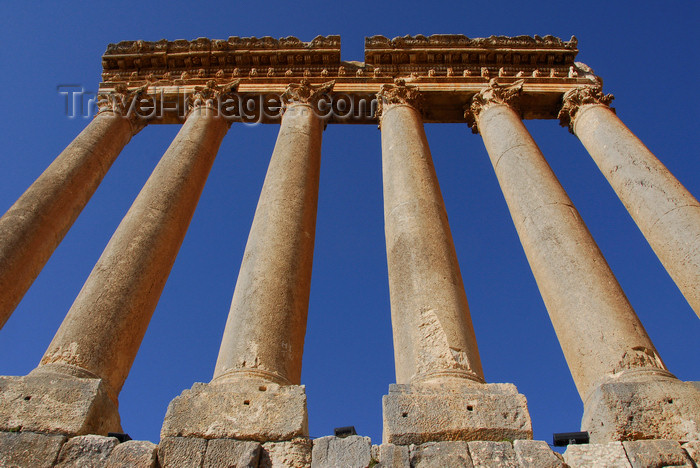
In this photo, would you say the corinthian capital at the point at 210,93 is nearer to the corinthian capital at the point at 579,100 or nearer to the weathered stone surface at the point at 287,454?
the corinthian capital at the point at 579,100

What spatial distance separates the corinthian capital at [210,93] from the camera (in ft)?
72.1

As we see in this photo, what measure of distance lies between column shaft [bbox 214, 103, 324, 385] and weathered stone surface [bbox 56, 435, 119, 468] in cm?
239

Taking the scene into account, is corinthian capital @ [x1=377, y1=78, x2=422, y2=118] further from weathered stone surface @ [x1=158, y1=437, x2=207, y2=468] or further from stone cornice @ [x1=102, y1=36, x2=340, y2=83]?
weathered stone surface @ [x1=158, y1=437, x2=207, y2=468]

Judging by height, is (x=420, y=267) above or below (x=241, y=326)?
above

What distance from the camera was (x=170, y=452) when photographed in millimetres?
8461

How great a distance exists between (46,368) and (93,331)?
118 cm

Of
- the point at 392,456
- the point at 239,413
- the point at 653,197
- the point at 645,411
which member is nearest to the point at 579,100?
the point at 653,197

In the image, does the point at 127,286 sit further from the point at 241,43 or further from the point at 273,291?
the point at 241,43

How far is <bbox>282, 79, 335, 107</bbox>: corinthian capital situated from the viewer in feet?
70.0

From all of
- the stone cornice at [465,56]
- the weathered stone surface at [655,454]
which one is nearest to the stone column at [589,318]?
the weathered stone surface at [655,454]

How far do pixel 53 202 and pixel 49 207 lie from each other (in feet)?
0.91

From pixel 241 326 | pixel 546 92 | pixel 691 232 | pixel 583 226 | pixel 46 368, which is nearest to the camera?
pixel 46 368

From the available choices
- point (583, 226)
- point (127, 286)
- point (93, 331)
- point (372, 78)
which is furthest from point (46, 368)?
point (372, 78)

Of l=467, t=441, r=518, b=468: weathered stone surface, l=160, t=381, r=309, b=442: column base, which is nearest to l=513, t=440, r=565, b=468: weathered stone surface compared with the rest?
l=467, t=441, r=518, b=468: weathered stone surface
